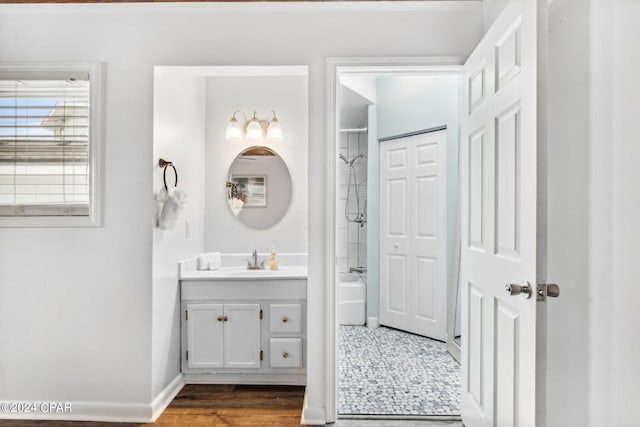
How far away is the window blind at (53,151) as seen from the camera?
8.16 feet

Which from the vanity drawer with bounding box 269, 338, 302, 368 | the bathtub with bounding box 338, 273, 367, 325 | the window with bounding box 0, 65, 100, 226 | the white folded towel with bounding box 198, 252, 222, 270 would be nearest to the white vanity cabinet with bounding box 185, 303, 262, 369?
the vanity drawer with bounding box 269, 338, 302, 368

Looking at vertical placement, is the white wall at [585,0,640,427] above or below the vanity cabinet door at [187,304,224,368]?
above

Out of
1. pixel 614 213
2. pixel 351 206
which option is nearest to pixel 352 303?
pixel 351 206

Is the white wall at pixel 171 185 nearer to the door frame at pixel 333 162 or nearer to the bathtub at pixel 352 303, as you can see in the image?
the door frame at pixel 333 162

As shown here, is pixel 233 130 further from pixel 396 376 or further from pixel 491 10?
pixel 396 376

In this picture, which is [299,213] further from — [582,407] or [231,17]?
[582,407]

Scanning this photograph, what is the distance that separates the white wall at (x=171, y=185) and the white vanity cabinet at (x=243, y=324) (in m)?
0.11

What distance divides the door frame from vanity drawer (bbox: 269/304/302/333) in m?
0.56

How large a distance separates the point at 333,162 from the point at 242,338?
143cm

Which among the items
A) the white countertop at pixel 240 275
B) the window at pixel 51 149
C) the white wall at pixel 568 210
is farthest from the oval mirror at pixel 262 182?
the white wall at pixel 568 210

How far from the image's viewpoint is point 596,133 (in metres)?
1.40

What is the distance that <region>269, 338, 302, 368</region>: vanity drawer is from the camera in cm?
295

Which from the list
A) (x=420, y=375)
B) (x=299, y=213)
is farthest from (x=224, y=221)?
(x=420, y=375)

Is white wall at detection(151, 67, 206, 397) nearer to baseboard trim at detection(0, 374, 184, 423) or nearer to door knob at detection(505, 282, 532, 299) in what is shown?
baseboard trim at detection(0, 374, 184, 423)
